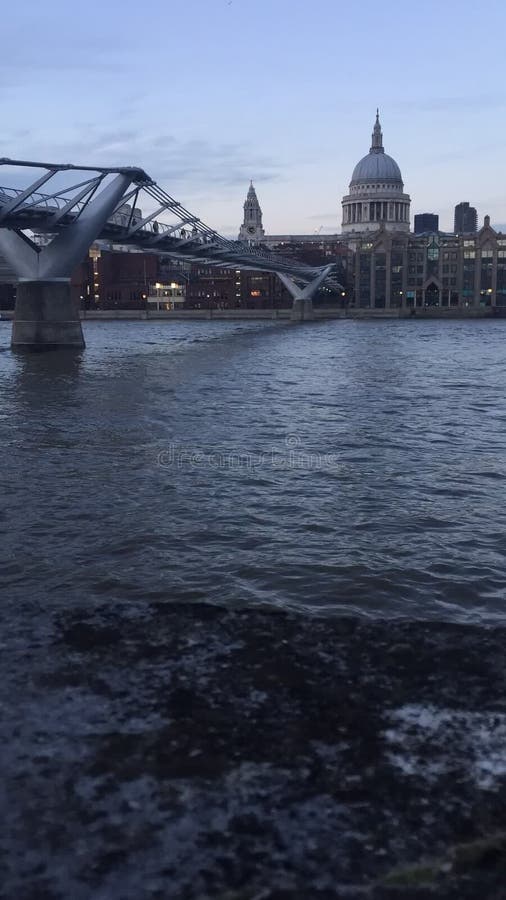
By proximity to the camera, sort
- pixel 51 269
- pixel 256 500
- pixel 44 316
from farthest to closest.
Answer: pixel 44 316
pixel 51 269
pixel 256 500

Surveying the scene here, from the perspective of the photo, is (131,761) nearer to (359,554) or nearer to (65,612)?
(65,612)

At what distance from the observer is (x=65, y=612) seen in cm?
884

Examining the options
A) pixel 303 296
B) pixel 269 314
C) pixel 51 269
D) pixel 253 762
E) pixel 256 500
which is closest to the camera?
pixel 253 762

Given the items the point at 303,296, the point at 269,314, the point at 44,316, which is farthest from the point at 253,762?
the point at 269,314

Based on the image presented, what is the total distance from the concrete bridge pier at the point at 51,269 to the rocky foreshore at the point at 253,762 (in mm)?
49345

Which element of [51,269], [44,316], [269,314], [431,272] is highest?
[431,272]

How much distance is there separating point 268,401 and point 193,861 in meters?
26.4

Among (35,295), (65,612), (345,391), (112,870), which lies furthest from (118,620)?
(35,295)

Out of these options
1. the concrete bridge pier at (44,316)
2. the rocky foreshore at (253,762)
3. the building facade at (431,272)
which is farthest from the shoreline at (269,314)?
the rocky foreshore at (253,762)

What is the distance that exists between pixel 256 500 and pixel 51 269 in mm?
44385

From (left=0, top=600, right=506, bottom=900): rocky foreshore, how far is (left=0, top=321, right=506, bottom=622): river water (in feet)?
4.15

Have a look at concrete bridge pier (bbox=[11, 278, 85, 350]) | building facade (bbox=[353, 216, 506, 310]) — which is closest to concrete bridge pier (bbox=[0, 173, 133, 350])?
concrete bridge pier (bbox=[11, 278, 85, 350])

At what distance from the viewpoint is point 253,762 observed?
584 cm

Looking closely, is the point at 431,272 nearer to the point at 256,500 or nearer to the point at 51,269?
the point at 51,269
